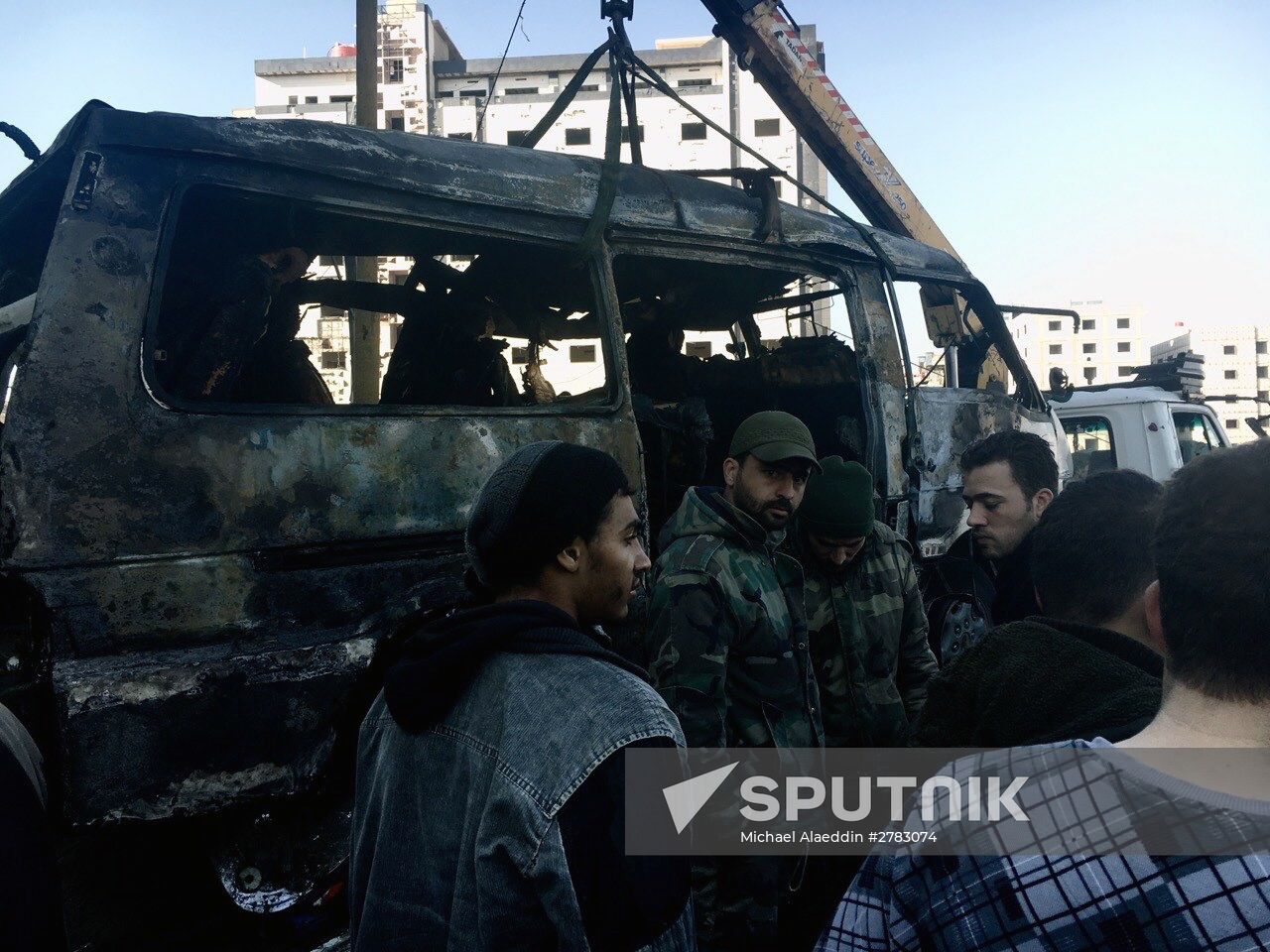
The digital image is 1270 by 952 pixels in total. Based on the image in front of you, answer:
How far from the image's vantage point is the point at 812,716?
102 inches

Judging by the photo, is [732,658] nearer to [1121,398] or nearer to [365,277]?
[365,277]

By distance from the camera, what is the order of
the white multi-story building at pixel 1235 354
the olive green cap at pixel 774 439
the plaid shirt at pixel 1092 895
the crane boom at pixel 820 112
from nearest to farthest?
the plaid shirt at pixel 1092 895, the olive green cap at pixel 774 439, the crane boom at pixel 820 112, the white multi-story building at pixel 1235 354

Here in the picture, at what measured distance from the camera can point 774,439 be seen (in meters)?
2.78

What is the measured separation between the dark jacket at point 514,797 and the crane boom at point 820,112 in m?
5.34

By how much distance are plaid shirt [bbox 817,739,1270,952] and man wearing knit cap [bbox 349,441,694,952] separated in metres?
0.30

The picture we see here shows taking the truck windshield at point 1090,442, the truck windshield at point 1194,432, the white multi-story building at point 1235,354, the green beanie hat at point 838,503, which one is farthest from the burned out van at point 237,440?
the white multi-story building at point 1235,354

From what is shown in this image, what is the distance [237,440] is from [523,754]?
173 cm

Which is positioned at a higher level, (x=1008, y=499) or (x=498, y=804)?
(x=1008, y=499)

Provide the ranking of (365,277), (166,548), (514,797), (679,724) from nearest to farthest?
(514,797) → (679,724) → (166,548) → (365,277)

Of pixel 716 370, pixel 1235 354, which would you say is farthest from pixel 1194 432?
pixel 1235 354

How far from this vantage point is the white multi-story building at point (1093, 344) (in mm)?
64938

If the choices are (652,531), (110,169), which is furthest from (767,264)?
(110,169)

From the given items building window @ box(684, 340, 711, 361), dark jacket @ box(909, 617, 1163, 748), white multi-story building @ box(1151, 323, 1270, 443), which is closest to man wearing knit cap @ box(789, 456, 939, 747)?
dark jacket @ box(909, 617, 1163, 748)

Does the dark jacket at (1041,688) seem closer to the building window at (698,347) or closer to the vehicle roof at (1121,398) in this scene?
the building window at (698,347)
